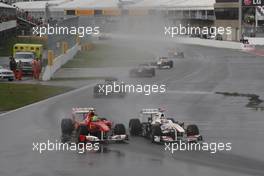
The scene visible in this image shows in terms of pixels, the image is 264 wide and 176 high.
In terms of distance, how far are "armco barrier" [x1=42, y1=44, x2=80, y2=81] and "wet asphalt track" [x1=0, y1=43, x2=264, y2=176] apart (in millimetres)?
5590

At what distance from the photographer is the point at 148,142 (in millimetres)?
22953

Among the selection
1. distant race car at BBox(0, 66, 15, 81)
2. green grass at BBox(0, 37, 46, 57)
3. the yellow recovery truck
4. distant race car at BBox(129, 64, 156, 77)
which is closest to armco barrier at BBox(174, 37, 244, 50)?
green grass at BBox(0, 37, 46, 57)

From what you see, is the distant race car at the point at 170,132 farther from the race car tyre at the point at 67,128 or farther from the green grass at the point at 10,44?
the green grass at the point at 10,44

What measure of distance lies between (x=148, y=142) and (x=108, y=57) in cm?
5103

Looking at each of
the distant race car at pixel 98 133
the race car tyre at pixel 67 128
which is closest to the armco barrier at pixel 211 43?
the race car tyre at pixel 67 128

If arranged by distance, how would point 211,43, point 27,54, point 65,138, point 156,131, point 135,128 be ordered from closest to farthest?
point 156,131 → point 65,138 → point 135,128 → point 27,54 → point 211,43

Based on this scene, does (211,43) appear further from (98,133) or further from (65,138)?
(98,133)

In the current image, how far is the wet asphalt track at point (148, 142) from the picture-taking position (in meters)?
18.7

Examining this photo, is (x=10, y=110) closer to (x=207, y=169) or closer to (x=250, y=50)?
(x=207, y=169)

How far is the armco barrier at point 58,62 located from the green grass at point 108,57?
554 millimetres

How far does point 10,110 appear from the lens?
32.3 m

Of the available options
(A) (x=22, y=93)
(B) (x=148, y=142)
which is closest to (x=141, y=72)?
(A) (x=22, y=93)

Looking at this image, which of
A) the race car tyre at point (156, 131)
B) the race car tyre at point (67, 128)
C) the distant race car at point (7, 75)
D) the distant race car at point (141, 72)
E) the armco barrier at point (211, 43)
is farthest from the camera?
the armco barrier at point (211, 43)

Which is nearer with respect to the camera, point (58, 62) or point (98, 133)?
point (98, 133)
